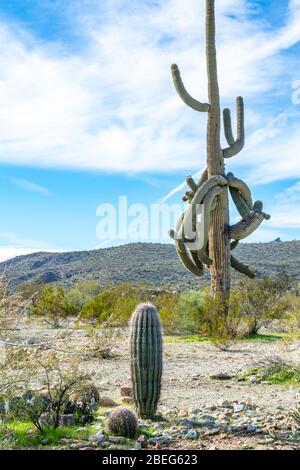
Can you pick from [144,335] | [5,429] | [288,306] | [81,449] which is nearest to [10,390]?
[5,429]

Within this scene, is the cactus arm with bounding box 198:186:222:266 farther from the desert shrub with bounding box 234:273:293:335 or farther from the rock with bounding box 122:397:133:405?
the rock with bounding box 122:397:133:405

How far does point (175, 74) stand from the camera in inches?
668

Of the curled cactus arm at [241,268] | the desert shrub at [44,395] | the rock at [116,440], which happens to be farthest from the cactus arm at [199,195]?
the rock at [116,440]

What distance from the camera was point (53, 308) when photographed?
20453 mm

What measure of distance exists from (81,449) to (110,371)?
5.09 metres

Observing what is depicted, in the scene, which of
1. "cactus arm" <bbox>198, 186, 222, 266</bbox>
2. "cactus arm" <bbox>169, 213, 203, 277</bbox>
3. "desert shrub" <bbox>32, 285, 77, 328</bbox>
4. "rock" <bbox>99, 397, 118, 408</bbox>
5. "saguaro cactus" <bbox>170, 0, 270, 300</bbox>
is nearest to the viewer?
"rock" <bbox>99, 397, 118, 408</bbox>

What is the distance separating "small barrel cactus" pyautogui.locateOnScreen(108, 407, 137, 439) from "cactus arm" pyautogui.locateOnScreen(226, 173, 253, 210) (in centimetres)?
1185

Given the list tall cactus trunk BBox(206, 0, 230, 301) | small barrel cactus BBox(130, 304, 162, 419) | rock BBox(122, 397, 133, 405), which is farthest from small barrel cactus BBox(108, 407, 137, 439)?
tall cactus trunk BBox(206, 0, 230, 301)

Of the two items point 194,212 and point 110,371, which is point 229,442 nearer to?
point 110,371

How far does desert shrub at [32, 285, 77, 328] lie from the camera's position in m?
20.3

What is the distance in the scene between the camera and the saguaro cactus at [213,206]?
17.0 metres

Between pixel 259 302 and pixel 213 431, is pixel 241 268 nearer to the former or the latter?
pixel 259 302

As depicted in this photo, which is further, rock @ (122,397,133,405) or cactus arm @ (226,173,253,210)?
cactus arm @ (226,173,253,210)

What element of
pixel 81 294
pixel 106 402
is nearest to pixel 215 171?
pixel 81 294
